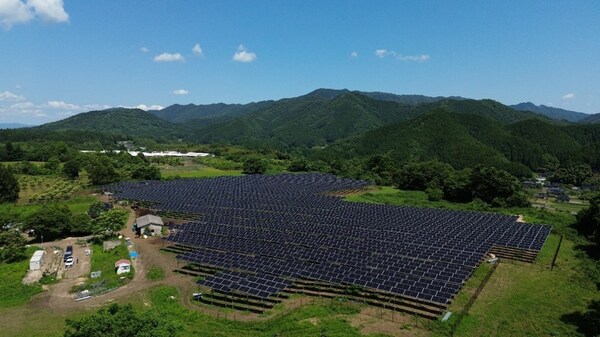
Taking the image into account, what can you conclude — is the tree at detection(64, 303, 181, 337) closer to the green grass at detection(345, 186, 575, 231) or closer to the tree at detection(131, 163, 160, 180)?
the green grass at detection(345, 186, 575, 231)

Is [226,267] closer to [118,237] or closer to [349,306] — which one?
[349,306]

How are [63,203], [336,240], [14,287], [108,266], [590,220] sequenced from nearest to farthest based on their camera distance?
[14,287] < [108,266] < [336,240] < [590,220] < [63,203]

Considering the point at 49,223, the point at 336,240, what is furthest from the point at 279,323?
the point at 49,223

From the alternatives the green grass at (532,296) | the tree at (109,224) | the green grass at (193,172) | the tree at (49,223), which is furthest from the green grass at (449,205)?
the green grass at (193,172)

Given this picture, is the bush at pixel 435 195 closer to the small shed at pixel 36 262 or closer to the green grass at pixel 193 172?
the green grass at pixel 193 172

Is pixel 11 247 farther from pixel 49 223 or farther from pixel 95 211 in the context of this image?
pixel 95 211

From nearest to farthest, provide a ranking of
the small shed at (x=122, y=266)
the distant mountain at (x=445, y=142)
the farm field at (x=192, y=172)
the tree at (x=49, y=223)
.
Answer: the small shed at (x=122, y=266), the tree at (x=49, y=223), the farm field at (x=192, y=172), the distant mountain at (x=445, y=142)
